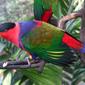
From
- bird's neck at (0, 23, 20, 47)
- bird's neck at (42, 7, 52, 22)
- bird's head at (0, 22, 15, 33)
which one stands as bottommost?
bird's neck at (42, 7, 52, 22)

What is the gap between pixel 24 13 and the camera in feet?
12.1

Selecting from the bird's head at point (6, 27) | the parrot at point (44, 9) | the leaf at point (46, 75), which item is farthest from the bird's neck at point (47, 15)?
the bird's head at point (6, 27)

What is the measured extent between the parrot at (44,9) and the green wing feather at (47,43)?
0.42 meters

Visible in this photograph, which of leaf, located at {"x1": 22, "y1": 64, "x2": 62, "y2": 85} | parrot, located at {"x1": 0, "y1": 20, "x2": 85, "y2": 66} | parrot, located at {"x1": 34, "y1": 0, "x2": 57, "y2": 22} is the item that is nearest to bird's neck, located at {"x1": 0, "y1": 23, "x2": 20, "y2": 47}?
parrot, located at {"x1": 0, "y1": 20, "x2": 85, "y2": 66}

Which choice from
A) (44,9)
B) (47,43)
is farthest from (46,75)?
(44,9)

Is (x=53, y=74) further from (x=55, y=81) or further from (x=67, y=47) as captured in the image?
(x=67, y=47)

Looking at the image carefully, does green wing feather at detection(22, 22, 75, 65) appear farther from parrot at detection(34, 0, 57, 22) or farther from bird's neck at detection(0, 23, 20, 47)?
parrot at detection(34, 0, 57, 22)

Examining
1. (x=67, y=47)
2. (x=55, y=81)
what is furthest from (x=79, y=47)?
(x=55, y=81)

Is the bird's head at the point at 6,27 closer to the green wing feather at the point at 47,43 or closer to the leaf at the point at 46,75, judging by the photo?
the green wing feather at the point at 47,43

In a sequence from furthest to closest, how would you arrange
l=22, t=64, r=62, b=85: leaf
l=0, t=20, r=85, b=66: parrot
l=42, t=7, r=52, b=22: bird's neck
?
l=42, t=7, r=52, b=22: bird's neck, l=22, t=64, r=62, b=85: leaf, l=0, t=20, r=85, b=66: parrot

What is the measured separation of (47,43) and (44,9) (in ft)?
1.92

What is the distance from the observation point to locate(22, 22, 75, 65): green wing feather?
171cm

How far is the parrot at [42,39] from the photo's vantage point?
1686 millimetres

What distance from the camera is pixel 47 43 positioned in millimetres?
1723
